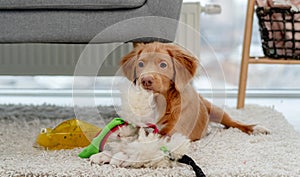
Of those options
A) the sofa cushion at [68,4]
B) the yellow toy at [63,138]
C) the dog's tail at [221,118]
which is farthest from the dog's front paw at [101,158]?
the sofa cushion at [68,4]

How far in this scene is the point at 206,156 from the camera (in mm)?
1476

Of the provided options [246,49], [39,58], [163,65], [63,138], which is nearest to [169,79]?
[163,65]

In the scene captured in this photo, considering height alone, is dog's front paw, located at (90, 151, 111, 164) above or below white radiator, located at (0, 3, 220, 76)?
above

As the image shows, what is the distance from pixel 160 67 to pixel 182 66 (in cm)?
7

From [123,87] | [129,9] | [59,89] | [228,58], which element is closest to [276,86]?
[228,58]

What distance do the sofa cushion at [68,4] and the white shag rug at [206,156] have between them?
1.34 feet

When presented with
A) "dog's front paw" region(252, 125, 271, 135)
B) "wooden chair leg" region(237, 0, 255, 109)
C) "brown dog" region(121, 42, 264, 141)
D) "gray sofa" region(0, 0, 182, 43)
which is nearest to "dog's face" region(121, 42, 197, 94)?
"brown dog" region(121, 42, 264, 141)

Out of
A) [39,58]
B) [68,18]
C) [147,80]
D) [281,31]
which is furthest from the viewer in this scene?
[39,58]

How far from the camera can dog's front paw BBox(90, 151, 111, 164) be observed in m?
1.38

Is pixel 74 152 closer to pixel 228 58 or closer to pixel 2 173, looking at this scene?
pixel 2 173

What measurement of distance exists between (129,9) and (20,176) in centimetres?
65

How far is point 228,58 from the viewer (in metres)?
2.90

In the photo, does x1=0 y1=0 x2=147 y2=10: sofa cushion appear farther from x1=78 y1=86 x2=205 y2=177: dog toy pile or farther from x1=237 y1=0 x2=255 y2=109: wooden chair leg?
x1=237 y1=0 x2=255 y2=109: wooden chair leg

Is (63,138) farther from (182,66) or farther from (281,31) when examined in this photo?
(281,31)
